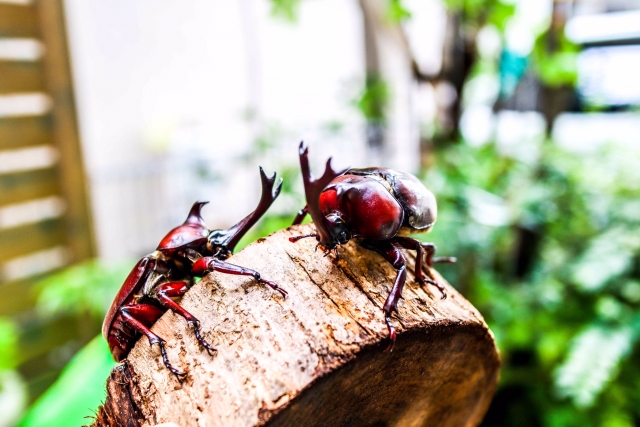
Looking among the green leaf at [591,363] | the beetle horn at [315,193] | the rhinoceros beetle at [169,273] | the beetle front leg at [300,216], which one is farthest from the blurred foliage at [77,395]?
the green leaf at [591,363]

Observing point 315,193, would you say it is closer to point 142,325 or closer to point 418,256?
point 418,256

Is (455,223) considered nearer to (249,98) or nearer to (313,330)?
(313,330)

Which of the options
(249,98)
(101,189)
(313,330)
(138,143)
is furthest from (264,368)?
(249,98)

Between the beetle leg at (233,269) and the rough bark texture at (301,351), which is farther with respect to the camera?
the beetle leg at (233,269)

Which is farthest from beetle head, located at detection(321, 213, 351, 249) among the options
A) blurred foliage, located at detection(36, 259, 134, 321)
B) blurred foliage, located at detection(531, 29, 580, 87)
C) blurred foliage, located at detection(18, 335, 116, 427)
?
blurred foliage, located at detection(531, 29, 580, 87)

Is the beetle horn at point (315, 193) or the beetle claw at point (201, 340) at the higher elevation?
the beetle horn at point (315, 193)

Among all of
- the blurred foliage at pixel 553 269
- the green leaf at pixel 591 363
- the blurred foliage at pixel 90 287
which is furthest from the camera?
the blurred foliage at pixel 90 287

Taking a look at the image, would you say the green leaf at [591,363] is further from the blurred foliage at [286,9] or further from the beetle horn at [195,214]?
the blurred foliage at [286,9]
